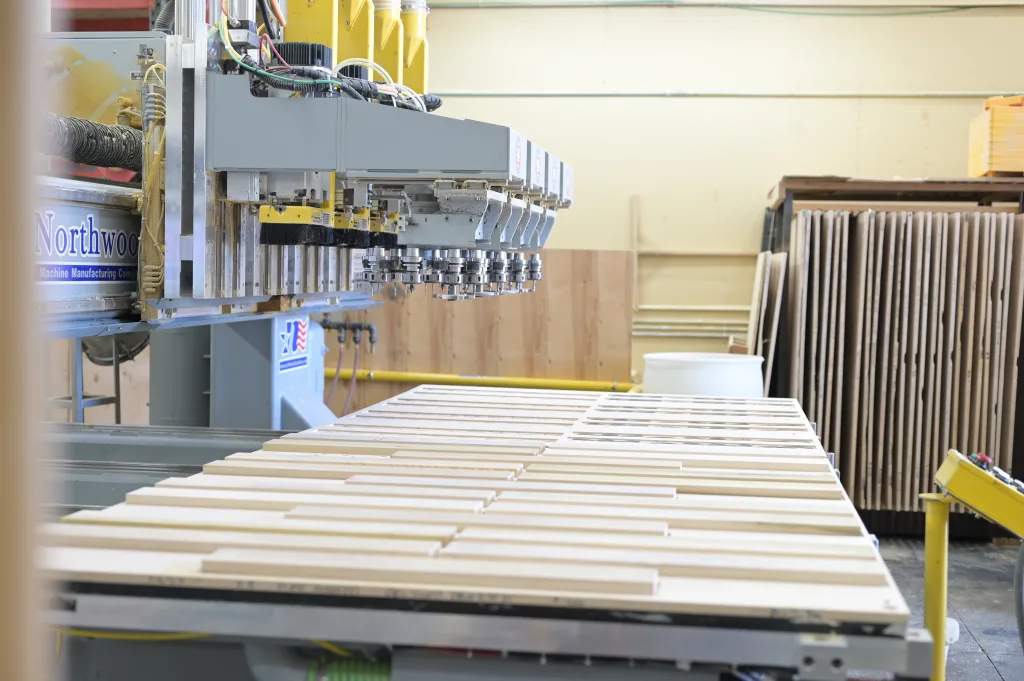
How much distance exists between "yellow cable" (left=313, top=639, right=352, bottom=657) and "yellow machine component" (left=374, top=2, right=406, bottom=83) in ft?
8.12

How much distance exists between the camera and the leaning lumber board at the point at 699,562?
163 cm

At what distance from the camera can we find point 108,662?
1.94 m

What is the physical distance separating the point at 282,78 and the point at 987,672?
347cm

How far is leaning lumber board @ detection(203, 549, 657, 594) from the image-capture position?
1.55 meters

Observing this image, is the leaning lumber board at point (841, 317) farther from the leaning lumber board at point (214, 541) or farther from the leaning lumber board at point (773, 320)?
the leaning lumber board at point (214, 541)

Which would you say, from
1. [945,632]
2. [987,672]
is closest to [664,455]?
[945,632]

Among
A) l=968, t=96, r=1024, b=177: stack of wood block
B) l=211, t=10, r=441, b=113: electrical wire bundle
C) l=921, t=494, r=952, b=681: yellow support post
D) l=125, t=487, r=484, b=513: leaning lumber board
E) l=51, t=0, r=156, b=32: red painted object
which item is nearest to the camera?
l=125, t=487, r=484, b=513: leaning lumber board

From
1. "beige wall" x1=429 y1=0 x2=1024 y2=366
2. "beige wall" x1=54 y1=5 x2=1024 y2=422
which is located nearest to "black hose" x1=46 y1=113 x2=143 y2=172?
"beige wall" x1=54 y1=5 x2=1024 y2=422

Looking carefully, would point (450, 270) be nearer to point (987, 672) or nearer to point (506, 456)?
point (506, 456)

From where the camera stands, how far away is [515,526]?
1.88 metres

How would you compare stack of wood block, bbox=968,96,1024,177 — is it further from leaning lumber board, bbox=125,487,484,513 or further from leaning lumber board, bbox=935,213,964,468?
leaning lumber board, bbox=125,487,484,513

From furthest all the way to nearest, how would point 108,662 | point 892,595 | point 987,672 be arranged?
point 987,672 < point 108,662 < point 892,595

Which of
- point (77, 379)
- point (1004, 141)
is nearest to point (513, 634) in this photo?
point (77, 379)

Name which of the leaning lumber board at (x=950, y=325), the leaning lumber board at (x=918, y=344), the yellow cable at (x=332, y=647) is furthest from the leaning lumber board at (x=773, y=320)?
the yellow cable at (x=332, y=647)
